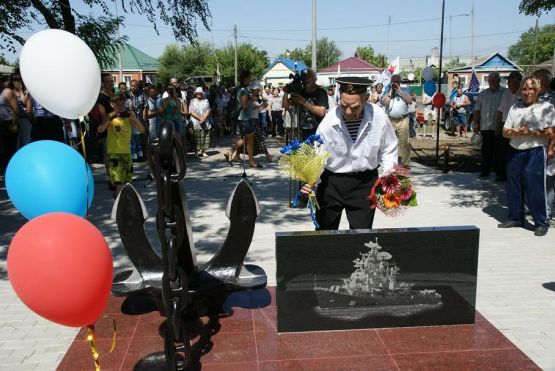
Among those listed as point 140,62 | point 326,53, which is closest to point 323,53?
point 326,53

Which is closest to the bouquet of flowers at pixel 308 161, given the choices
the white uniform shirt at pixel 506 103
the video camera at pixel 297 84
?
the video camera at pixel 297 84

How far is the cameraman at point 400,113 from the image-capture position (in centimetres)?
998

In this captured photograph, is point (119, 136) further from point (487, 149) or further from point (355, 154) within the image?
point (487, 149)

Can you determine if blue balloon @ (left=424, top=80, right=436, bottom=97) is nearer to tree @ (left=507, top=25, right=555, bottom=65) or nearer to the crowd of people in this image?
the crowd of people

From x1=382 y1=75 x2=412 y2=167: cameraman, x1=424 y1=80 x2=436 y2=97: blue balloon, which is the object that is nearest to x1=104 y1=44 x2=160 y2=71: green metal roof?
x1=424 y1=80 x2=436 y2=97: blue balloon

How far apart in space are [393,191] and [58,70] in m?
2.46

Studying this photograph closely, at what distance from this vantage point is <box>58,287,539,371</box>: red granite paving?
11.1 ft

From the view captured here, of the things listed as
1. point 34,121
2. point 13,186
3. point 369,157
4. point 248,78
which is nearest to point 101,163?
point 34,121

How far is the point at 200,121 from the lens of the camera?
12.8 metres

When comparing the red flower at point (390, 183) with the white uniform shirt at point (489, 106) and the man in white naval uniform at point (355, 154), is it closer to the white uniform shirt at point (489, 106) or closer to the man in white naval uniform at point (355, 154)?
the man in white naval uniform at point (355, 154)

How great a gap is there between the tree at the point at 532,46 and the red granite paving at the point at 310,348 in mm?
69380

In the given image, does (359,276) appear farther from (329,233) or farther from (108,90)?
(108,90)

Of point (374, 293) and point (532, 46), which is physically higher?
point (532, 46)

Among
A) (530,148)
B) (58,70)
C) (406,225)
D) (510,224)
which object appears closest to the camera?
(58,70)
